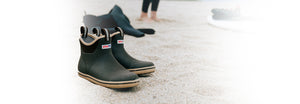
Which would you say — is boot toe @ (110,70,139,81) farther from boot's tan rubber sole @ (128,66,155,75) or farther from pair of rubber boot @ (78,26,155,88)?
boot's tan rubber sole @ (128,66,155,75)

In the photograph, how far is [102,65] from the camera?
47.0 inches

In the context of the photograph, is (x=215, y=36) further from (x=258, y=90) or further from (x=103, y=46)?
(x=103, y=46)

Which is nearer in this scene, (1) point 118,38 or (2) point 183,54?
(1) point 118,38

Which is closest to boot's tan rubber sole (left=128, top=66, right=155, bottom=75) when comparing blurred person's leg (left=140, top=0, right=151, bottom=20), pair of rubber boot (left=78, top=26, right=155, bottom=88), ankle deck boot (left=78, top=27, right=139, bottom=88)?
pair of rubber boot (left=78, top=26, right=155, bottom=88)

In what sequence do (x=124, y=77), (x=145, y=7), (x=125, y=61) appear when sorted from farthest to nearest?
(x=145, y=7) → (x=125, y=61) → (x=124, y=77)

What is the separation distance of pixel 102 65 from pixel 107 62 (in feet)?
0.08

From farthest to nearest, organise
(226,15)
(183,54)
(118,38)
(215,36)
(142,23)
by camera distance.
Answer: (226,15)
(142,23)
(215,36)
(183,54)
(118,38)

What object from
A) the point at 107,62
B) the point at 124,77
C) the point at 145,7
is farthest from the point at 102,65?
the point at 145,7

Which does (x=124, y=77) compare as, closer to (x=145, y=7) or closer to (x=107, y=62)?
(x=107, y=62)

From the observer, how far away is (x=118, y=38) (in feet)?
4.14

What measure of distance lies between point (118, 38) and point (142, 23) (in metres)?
1.62

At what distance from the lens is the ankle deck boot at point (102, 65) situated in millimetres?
1124

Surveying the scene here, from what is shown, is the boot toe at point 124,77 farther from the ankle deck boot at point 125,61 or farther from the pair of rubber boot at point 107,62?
the ankle deck boot at point 125,61

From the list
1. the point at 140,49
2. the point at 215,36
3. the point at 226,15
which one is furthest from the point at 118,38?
the point at 226,15
